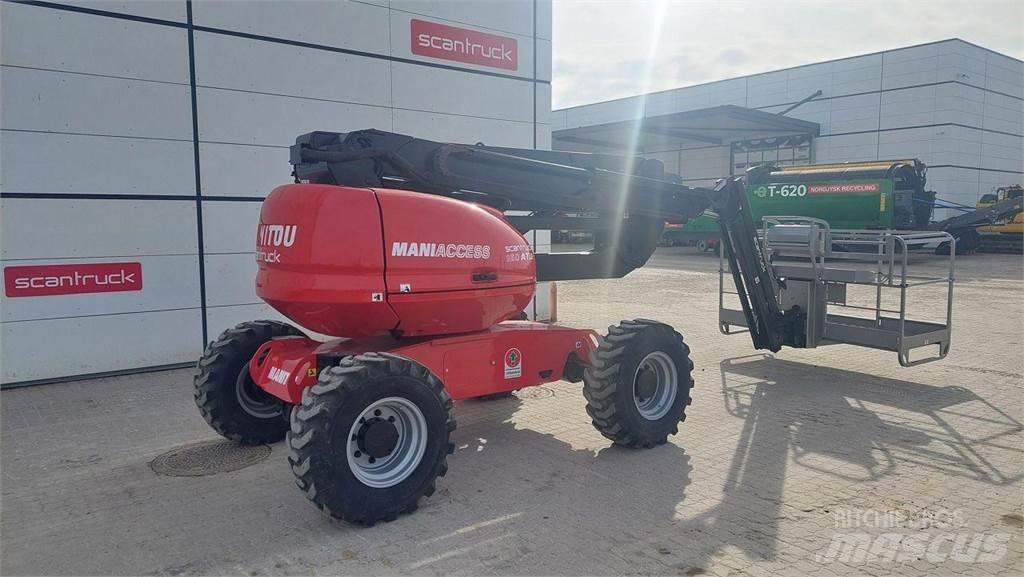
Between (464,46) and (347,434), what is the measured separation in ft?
28.7

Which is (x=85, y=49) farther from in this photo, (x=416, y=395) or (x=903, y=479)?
(x=903, y=479)

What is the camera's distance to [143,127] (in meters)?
8.97

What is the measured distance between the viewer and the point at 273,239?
5258mm

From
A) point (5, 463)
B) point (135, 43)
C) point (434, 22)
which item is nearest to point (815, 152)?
point (434, 22)

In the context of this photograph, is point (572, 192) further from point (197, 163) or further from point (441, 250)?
point (197, 163)

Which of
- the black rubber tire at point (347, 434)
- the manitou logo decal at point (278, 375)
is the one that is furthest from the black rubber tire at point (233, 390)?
the black rubber tire at point (347, 434)

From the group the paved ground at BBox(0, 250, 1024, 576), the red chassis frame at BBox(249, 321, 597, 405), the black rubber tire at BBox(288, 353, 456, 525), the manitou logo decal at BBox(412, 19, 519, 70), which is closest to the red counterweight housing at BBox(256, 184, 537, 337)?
the red chassis frame at BBox(249, 321, 597, 405)

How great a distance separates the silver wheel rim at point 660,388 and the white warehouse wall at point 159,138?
19.4 ft

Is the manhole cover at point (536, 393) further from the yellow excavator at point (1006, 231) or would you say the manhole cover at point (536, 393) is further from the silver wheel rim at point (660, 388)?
the yellow excavator at point (1006, 231)

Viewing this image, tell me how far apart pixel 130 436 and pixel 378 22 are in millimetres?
6892

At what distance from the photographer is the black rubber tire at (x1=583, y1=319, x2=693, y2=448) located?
19.5 ft

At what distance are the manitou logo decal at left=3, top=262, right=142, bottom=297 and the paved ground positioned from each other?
45.9 inches

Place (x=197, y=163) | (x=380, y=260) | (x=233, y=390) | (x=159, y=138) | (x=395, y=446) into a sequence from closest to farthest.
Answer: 1. (x=395, y=446)
2. (x=380, y=260)
3. (x=233, y=390)
4. (x=159, y=138)
5. (x=197, y=163)

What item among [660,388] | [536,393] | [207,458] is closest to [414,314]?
[207,458]
